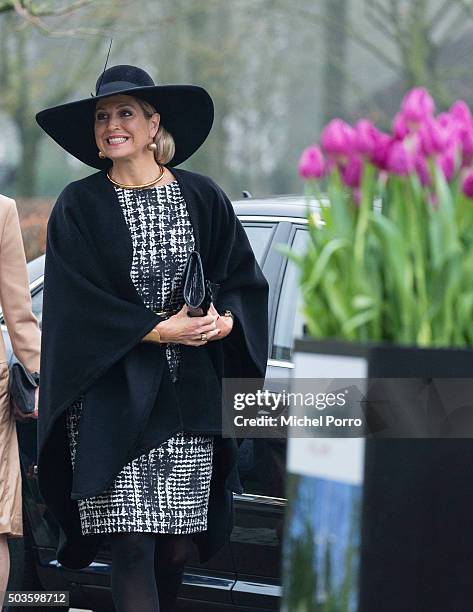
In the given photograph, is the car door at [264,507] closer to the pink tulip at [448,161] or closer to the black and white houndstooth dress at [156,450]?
the black and white houndstooth dress at [156,450]

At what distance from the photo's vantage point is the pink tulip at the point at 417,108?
2744 millimetres

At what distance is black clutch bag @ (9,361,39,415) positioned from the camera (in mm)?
4637

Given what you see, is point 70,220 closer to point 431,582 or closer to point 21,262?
point 21,262

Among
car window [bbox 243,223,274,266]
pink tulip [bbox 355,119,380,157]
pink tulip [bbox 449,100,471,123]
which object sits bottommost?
car window [bbox 243,223,274,266]

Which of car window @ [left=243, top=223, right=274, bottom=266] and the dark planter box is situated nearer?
the dark planter box

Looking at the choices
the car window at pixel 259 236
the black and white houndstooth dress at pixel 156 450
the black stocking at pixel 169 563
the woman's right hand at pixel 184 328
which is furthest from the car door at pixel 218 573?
the woman's right hand at pixel 184 328

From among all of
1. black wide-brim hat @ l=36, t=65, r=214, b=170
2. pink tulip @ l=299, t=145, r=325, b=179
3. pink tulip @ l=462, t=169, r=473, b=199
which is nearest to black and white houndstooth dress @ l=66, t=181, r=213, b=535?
black wide-brim hat @ l=36, t=65, r=214, b=170

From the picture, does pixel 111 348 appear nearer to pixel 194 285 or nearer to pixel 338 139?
pixel 194 285

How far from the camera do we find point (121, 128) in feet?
14.2

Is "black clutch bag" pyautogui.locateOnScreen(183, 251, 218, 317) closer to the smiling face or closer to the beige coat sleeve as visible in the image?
the smiling face

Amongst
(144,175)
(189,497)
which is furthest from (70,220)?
(189,497)

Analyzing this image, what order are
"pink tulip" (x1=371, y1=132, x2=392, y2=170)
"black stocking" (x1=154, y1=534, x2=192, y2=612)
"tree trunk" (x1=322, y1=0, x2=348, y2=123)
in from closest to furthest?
1. "pink tulip" (x1=371, y1=132, x2=392, y2=170)
2. "black stocking" (x1=154, y1=534, x2=192, y2=612)
3. "tree trunk" (x1=322, y1=0, x2=348, y2=123)

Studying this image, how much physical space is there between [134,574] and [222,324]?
0.78 m

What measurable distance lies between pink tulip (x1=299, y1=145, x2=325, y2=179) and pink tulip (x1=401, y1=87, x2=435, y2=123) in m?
0.18
